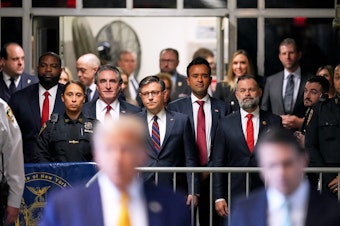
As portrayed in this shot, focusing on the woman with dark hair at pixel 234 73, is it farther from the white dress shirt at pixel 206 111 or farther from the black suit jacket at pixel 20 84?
the black suit jacket at pixel 20 84

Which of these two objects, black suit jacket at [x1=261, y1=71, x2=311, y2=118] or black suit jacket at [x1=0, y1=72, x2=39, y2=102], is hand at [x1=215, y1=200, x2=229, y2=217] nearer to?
black suit jacket at [x1=261, y1=71, x2=311, y2=118]

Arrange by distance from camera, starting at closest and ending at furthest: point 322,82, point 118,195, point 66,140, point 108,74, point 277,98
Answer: point 118,195, point 66,140, point 108,74, point 322,82, point 277,98

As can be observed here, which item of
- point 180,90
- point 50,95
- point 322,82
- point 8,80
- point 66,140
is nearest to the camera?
point 66,140

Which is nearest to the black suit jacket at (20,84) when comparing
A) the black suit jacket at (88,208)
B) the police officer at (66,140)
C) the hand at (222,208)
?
the police officer at (66,140)

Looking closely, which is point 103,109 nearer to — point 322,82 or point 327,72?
point 322,82

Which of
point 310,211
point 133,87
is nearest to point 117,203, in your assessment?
point 310,211

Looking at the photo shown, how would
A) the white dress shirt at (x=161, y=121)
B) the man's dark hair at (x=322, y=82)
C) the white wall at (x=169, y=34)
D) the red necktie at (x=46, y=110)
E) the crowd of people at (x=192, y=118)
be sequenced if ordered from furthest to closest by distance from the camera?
the white wall at (x=169, y=34) < the man's dark hair at (x=322, y=82) < the red necktie at (x=46, y=110) < the white dress shirt at (x=161, y=121) < the crowd of people at (x=192, y=118)

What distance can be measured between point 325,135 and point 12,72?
13.0 ft

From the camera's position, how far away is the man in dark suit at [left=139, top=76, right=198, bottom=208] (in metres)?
10.7

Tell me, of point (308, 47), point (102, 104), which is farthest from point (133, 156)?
point (308, 47)

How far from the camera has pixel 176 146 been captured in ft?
35.3

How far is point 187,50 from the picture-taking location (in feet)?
63.4

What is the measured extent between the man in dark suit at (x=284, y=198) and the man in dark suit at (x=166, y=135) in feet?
16.8

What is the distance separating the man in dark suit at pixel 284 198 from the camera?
205 inches
